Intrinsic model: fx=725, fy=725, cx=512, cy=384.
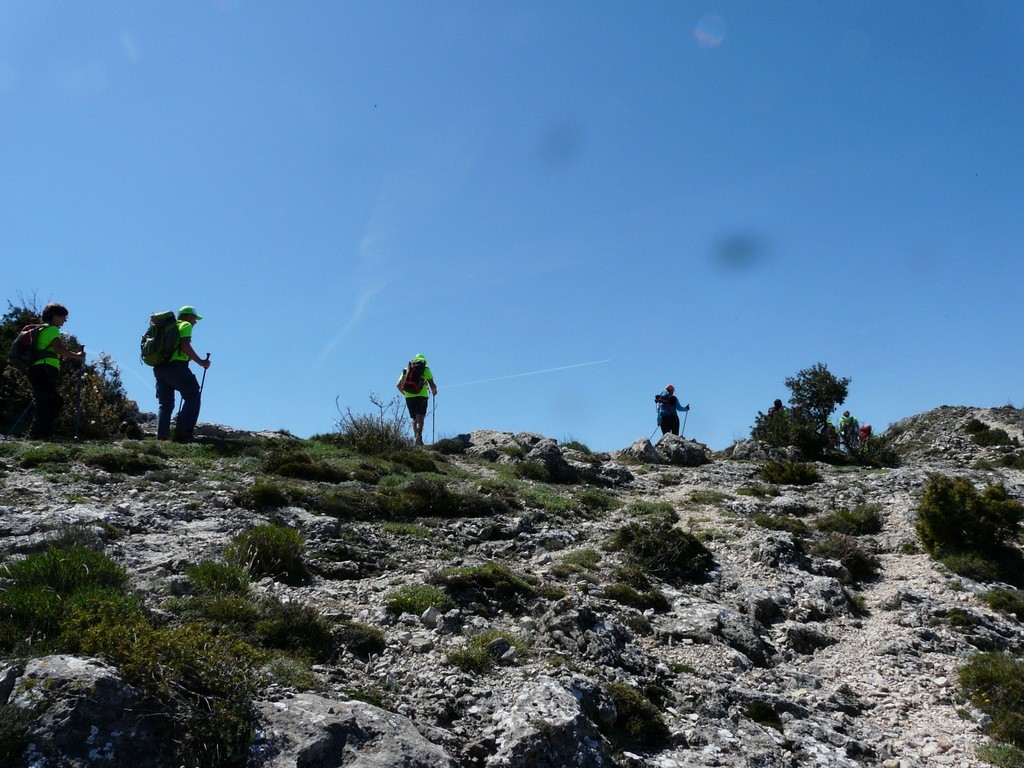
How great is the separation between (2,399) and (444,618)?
562 inches

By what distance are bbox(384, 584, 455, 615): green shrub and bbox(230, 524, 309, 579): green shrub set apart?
128 centimetres

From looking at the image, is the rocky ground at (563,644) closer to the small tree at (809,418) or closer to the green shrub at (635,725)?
the green shrub at (635,725)

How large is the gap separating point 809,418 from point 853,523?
14.8 metres

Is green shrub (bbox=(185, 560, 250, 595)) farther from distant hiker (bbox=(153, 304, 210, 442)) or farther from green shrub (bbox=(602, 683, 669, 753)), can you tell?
distant hiker (bbox=(153, 304, 210, 442))

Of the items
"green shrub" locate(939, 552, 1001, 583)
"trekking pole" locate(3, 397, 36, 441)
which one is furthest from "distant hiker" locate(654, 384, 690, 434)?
"trekking pole" locate(3, 397, 36, 441)

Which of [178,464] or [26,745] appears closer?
[26,745]

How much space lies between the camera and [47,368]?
14.5 metres

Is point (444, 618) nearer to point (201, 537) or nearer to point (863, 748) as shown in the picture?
point (201, 537)

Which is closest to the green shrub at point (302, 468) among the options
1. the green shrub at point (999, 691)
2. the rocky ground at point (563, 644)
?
the rocky ground at point (563, 644)

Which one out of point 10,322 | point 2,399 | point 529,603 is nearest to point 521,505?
point 529,603

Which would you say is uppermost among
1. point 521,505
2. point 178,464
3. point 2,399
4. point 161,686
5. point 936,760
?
point 2,399

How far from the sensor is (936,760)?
7.07 meters

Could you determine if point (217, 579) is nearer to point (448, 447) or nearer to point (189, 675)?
point (189, 675)

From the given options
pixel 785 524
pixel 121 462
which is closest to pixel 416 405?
pixel 121 462
